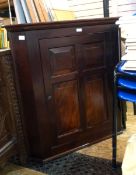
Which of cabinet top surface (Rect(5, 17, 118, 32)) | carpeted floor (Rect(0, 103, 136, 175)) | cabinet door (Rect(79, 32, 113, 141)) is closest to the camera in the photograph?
cabinet top surface (Rect(5, 17, 118, 32))

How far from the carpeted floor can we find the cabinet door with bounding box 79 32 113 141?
6.2 inches

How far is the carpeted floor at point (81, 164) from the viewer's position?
67.5 inches

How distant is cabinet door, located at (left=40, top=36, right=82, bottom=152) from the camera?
5.64 feet

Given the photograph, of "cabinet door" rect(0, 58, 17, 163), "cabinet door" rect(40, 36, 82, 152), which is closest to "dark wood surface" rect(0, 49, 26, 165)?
"cabinet door" rect(0, 58, 17, 163)

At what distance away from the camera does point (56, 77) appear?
69.4 inches

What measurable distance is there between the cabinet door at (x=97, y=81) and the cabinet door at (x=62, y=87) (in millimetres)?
70

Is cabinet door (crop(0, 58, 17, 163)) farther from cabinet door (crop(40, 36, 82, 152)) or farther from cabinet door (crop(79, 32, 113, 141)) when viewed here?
cabinet door (crop(79, 32, 113, 141))

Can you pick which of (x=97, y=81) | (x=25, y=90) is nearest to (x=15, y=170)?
(x=25, y=90)

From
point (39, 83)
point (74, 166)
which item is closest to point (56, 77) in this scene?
point (39, 83)

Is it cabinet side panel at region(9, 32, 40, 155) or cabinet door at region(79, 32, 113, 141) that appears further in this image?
cabinet door at region(79, 32, 113, 141)

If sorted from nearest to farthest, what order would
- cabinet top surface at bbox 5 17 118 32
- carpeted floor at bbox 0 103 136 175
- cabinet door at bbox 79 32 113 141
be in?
1. cabinet top surface at bbox 5 17 118 32
2. carpeted floor at bbox 0 103 136 175
3. cabinet door at bbox 79 32 113 141

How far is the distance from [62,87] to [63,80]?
0.05 m

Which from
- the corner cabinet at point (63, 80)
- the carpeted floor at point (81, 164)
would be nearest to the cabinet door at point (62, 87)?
the corner cabinet at point (63, 80)

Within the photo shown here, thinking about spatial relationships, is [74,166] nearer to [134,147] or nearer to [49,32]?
[134,147]
